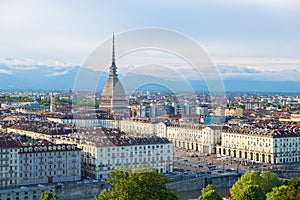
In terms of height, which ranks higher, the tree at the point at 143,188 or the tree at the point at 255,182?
the tree at the point at 143,188

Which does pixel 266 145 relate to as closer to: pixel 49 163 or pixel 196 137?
pixel 196 137

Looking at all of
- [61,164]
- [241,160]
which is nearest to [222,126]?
[241,160]

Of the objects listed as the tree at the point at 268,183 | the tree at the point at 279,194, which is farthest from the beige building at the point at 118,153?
the tree at the point at 279,194

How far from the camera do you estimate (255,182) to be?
27.1m

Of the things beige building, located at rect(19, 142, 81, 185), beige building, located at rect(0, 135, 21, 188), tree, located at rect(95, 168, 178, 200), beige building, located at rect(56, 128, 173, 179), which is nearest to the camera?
tree, located at rect(95, 168, 178, 200)

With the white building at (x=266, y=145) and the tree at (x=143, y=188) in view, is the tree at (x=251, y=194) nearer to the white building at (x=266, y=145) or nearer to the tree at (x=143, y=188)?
the tree at (x=143, y=188)

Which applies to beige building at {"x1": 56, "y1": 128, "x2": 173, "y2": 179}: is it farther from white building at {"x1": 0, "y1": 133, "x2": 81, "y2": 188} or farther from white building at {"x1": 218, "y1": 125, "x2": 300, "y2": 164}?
white building at {"x1": 218, "y1": 125, "x2": 300, "y2": 164}

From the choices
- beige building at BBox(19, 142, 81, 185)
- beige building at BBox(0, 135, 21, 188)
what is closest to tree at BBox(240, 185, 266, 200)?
beige building at BBox(19, 142, 81, 185)

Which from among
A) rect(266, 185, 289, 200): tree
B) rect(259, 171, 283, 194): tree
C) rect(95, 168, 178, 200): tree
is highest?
rect(95, 168, 178, 200): tree

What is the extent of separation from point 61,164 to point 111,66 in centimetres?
5521

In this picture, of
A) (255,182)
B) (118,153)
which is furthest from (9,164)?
(255,182)

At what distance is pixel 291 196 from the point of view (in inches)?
792

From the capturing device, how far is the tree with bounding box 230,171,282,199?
25922 mm

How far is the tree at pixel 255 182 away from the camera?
2592 cm
